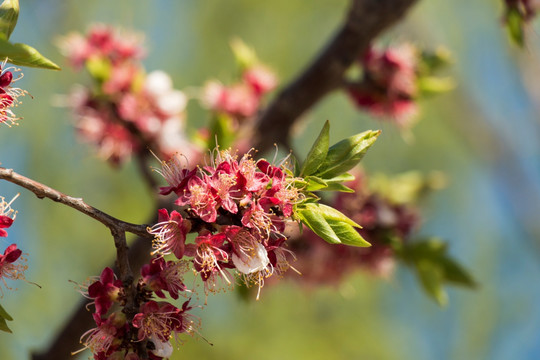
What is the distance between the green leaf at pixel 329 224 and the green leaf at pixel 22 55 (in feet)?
2.15

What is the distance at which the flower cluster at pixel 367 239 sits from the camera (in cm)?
294

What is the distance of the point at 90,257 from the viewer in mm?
5746

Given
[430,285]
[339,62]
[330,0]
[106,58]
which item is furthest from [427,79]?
[330,0]

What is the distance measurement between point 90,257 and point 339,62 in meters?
3.85

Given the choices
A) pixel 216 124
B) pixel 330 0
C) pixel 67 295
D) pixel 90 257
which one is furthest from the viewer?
pixel 330 0

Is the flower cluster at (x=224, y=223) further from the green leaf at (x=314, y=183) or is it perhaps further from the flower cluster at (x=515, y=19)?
the flower cluster at (x=515, y=19)

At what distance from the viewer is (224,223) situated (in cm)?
148

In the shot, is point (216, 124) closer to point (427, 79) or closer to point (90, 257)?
point (427, 79)

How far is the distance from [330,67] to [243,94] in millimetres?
742

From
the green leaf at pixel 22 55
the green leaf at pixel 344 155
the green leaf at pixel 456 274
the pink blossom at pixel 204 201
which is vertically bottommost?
the green leaf at pixel 456 274

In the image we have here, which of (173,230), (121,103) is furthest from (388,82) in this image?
(173,230)

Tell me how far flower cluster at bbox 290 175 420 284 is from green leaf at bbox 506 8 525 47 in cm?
102

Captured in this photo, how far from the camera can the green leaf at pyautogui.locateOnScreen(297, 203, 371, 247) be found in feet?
4.65

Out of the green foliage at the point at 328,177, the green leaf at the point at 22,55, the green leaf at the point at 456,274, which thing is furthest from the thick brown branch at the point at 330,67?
the green leaf at the point at 22,55
